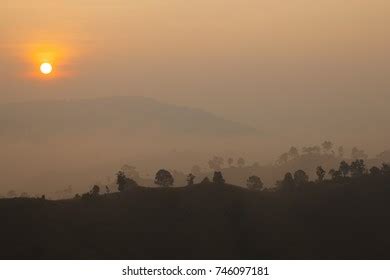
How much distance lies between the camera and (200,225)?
115750 mm

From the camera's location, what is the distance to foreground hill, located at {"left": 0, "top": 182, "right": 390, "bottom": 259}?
105750mm

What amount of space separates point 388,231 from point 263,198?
25.5 metres

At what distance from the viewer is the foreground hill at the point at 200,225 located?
347 ft

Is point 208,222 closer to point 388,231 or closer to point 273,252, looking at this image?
point 273,252

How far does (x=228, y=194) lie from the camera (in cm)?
12500

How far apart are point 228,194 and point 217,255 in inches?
723

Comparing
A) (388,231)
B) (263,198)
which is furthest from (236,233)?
(388,231)
